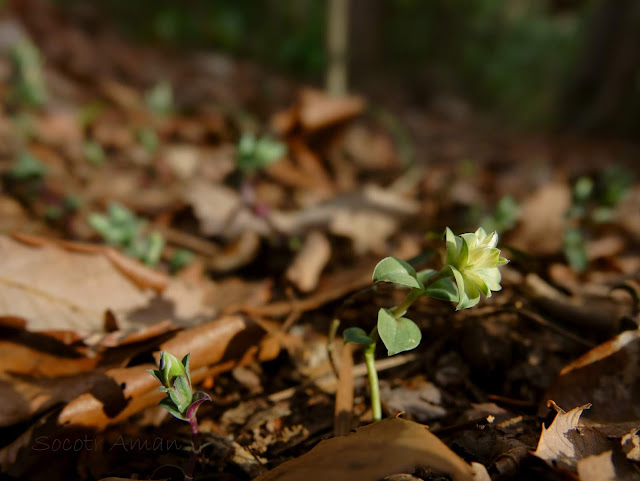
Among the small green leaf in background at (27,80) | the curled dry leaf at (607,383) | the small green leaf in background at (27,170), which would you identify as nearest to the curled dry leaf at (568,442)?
the curled dry leaf at (607,383)

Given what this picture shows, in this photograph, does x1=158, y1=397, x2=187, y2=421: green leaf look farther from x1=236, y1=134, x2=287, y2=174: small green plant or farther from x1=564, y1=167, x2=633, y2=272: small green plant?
x1=564, y1=167, x2=633, y2=272: small green plant

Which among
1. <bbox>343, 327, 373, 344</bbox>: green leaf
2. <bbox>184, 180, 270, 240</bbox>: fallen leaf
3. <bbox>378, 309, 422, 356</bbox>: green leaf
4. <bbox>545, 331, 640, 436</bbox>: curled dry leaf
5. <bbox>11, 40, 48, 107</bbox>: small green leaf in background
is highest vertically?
<bbox>11, 40, 48, 107</bbox>: small green leaf in background

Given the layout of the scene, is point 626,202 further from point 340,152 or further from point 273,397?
point 273,397

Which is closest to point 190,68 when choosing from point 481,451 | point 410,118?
point 410,118

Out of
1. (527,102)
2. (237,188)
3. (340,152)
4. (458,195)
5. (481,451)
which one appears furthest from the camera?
(527,102)

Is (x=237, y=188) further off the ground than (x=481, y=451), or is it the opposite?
(x=237, y=188)

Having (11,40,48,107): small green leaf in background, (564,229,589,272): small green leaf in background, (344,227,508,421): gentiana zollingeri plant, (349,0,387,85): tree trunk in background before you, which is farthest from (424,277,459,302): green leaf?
(349,0,387,85): tree trunk in background

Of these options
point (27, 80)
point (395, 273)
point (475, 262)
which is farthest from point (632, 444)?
point (27, 80)
